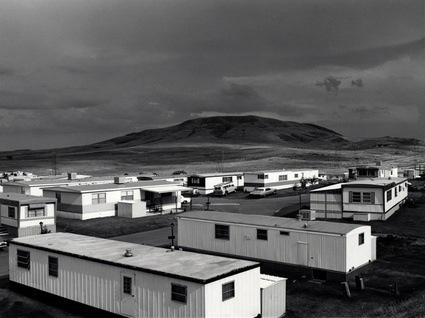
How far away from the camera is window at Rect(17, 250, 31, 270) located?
24.3 metres

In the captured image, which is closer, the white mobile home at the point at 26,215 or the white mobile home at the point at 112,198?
the white mobile home at the point at 26,215

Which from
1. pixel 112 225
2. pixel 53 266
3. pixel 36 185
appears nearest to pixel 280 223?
pixel 53 266

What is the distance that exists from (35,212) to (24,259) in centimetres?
1452

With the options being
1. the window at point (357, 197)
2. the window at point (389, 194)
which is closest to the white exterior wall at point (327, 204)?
the window at point (357, 197)

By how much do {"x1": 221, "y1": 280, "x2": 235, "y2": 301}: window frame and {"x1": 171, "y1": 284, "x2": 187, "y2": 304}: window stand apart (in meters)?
1.46

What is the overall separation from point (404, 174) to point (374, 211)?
47174 millimetres

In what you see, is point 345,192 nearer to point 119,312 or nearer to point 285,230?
point 285,230

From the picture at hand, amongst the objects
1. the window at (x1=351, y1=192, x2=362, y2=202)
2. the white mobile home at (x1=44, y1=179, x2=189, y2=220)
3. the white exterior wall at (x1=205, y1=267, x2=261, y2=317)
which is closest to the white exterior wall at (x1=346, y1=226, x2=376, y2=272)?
the white exterior wall at (x1=205, y1=267, x2=261, y2=317)

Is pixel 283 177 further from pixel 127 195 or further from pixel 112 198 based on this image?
pixel 112 198

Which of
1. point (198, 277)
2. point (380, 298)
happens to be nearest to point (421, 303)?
point (380, 298)

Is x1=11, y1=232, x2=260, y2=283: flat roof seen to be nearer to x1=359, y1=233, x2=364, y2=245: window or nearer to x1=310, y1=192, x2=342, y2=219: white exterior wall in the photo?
x1=359, y1=233, x2=364, y2=245: window

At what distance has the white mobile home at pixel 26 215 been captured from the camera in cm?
3734

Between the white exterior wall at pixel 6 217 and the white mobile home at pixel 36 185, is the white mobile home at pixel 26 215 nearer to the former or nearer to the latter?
the white exterior wall at pixel 6 217

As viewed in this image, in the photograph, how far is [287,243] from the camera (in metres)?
27.4
